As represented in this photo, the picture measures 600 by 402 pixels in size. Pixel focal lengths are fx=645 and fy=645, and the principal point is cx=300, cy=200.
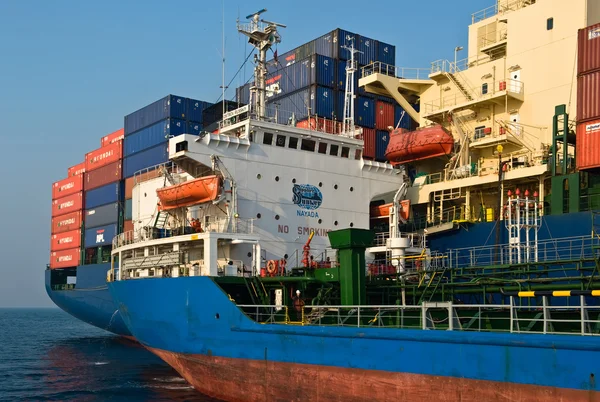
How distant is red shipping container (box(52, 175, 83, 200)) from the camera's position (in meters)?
42.9

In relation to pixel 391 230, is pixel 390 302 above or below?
below

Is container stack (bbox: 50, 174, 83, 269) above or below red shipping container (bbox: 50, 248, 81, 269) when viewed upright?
above

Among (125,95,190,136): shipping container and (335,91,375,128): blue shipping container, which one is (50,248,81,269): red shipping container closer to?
(125,95,190,136): shipping container

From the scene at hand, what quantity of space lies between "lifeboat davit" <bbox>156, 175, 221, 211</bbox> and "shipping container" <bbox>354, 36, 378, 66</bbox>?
44.9 ft

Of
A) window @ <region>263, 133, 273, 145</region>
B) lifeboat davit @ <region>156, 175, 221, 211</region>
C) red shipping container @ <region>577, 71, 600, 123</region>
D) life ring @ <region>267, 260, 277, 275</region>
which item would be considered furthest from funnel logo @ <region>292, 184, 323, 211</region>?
red shipping container @ <region>577, 71, 600, 123</region>

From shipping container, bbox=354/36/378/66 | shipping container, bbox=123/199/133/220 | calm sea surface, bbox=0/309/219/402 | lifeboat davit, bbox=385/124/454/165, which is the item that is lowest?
calm sea surface, bbox=0/309/219/402

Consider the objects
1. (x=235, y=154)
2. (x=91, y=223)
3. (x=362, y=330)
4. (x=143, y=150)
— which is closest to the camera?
(x=362, y=330)

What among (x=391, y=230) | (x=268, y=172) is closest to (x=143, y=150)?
(x=268, y=172)

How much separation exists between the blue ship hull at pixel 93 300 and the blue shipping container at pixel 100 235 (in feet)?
4.95

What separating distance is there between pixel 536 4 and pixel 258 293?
1419 centimetres

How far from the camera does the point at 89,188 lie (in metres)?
41.2

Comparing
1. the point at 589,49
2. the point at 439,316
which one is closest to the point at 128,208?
the point at 439,316

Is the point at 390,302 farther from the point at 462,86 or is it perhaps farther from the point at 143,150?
the point at 143,150

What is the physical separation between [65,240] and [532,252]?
110 ft
